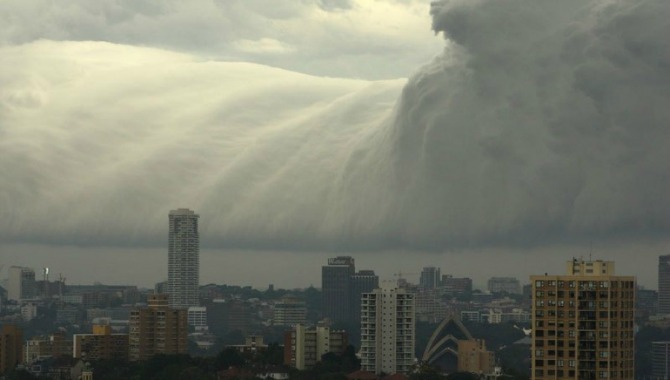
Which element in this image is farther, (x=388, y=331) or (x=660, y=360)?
(x=388, y=331)

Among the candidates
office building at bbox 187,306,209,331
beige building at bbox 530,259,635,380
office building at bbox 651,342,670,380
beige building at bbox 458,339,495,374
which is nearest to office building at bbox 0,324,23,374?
beige building at bbox 458,339,495,374

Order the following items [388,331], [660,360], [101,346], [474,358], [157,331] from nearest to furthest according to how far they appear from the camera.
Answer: [660,360] < [388,331] < [474,358] < [101,346] < [157,331]

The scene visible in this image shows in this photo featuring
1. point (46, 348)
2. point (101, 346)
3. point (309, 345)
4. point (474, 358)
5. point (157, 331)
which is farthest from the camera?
point (46, 348)

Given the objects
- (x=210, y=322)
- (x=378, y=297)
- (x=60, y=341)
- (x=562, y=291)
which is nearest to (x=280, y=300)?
(x=210, y=322)

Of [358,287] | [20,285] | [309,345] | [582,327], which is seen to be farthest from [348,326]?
[582,327]

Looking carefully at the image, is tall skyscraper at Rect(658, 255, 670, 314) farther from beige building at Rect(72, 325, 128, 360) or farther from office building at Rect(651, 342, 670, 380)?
beige building at Rect(72, 325, 128, 360)

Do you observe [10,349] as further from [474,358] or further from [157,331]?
[474,358]

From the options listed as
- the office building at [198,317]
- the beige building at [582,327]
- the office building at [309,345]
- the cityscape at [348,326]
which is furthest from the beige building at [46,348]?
the beige building at [582,327]

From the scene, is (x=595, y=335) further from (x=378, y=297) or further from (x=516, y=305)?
(x=516, y=305)
